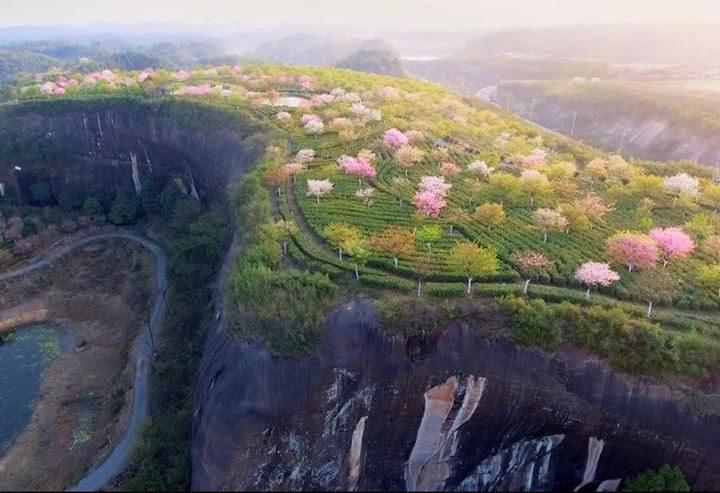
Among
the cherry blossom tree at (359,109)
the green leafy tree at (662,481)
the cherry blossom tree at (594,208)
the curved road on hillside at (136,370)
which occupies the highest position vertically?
the cherry blossom tree at (359,109)

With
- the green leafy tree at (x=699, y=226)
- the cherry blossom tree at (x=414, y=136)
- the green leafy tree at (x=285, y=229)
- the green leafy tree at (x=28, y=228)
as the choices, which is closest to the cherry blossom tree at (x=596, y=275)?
the green leafy tree at (x=699, y=226)

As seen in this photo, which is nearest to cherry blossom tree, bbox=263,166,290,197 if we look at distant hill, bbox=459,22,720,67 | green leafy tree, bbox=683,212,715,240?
green leafy tree, bbox=683,212,715,240

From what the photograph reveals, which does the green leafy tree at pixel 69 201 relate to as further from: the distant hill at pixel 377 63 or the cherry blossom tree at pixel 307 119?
the distant hill at pixel 377 63

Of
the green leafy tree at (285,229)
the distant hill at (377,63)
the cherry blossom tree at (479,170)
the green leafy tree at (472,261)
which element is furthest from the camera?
the distant hill at (377,63)

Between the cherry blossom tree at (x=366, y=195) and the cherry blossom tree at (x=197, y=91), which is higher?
the cherry blossom tree at (x=197, y=91)

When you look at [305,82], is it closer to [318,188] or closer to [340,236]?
[318,188]

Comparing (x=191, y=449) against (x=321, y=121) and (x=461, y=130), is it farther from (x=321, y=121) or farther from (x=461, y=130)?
(x=461, y=130)

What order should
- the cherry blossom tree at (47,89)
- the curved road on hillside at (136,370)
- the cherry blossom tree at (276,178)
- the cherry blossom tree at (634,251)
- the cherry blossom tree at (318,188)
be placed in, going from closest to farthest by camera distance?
1. the curved road on hillside at (136,370)
2. the cherry blossom tree at (634,251)
3. the cherry blossom tree at (318,188)
4. the cherry blossom tree at (276,178)
5. the cherry blossom tree at (47,89)
